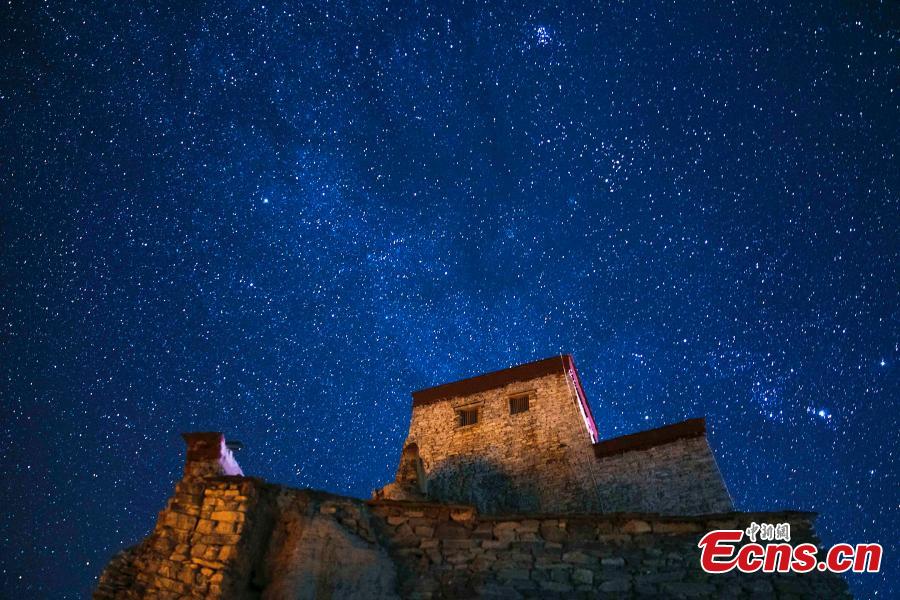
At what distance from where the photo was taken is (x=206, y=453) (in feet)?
34.0

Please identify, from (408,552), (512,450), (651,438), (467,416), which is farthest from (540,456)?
(408,552)

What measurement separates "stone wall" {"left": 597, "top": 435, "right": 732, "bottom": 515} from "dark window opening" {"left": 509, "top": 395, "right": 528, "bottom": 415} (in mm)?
3701

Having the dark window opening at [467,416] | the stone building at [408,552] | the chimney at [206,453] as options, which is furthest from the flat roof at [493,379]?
the stone building at [408,552]

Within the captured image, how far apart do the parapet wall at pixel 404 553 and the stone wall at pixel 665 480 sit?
7212mm

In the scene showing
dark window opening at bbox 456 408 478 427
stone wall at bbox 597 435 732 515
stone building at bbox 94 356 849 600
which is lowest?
stone building at bbox 94 356 849 600

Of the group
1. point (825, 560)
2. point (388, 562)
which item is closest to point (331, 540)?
point (388, 562)

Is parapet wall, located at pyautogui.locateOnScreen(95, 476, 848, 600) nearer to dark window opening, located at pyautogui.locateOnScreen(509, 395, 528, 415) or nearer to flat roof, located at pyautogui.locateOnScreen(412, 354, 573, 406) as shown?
dark window opening, located at pyautogui.locateOnScreen(509, 395, 528, 415)

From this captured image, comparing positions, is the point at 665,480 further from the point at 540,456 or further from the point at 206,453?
the point at 206,453

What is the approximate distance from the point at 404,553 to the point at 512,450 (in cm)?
1094

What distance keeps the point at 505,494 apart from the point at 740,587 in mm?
10671

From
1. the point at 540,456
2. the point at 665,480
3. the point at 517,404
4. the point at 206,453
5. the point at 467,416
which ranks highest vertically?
the point at 517,404

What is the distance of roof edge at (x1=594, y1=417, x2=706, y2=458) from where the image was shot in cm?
1541

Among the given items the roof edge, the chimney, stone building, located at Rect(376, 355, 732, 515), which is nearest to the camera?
the chimney

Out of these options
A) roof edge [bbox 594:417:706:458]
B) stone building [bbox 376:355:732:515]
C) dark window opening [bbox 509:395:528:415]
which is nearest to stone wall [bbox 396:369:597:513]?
stone building [bbox 376:355:732:515]
